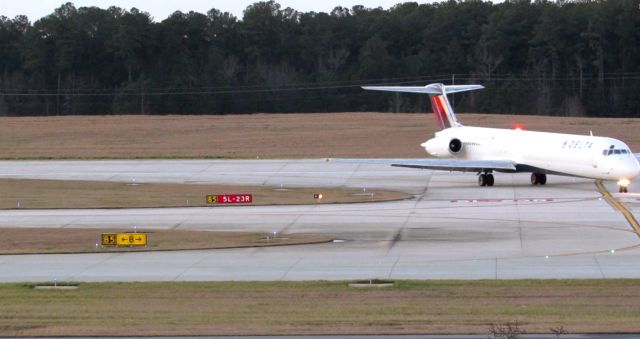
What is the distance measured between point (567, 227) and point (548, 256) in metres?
6.34

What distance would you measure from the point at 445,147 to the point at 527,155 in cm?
666

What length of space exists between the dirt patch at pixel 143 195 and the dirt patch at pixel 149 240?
29.7 feet

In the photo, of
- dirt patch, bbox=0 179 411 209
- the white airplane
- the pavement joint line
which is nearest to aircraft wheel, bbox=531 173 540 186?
the white airplane

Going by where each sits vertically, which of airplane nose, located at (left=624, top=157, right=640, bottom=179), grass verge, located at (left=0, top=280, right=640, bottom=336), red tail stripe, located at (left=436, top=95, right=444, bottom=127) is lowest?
grass verge, located at (left=0, top=280, right=640, bottom=336)

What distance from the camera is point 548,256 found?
26.6 meters

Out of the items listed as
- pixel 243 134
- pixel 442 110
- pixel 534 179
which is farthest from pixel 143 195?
pixel 243 134

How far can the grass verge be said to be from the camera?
1702cm

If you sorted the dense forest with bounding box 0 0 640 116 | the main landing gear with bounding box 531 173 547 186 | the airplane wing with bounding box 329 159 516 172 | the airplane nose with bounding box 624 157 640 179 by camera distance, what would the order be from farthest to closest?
the dense forest with bounding box 0 0 640 116, the main landing gear with bounding box 531 173 547 186, the airplane wing with bounding box 329 159 516 172, the airplane nose with bounding box 624 157 640 179

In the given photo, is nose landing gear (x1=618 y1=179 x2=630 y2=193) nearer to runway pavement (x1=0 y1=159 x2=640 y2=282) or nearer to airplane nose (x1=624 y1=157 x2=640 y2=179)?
airplane nose (x1=624 y1=157 x2=640 y2=179)

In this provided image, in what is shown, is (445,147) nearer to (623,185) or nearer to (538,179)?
(538,179)

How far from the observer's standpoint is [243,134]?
91.1m

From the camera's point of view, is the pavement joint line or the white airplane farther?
the white airplane

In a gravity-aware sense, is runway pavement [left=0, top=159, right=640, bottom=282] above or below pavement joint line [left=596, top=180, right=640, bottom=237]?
below

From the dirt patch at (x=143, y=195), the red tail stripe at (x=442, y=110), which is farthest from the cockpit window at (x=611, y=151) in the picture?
the red tail stripe at (x=442, y=110)
